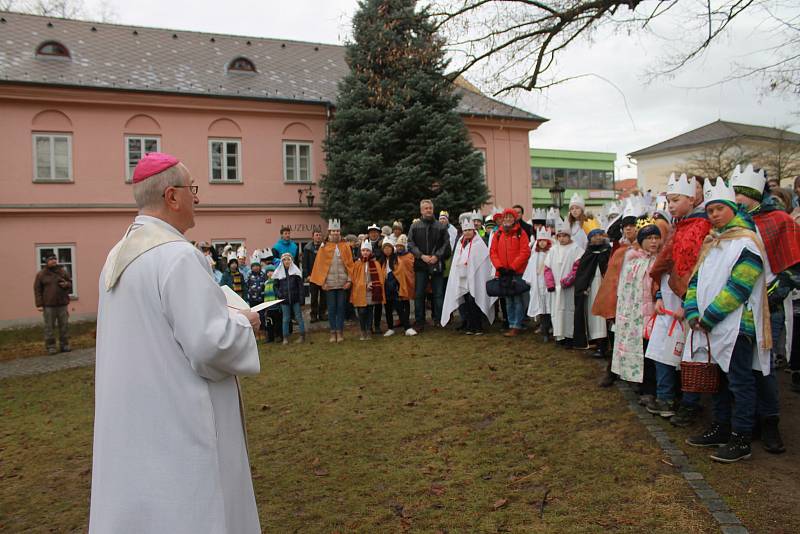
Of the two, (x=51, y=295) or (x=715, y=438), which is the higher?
(x=51, y=295)

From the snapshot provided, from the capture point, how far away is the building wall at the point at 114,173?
2228 centimetres

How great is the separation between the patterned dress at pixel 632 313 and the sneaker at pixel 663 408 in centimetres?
38

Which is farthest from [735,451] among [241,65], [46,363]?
[241,65]

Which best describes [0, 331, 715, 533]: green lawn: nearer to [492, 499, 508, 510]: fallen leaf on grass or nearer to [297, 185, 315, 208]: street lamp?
[492, 499, 508, 510]: fallen leaf on grass

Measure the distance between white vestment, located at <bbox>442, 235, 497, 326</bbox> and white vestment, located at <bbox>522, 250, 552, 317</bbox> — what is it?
1.01 m

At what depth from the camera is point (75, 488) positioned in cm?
559

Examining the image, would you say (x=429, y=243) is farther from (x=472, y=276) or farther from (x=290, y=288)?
(x=290, y=288)

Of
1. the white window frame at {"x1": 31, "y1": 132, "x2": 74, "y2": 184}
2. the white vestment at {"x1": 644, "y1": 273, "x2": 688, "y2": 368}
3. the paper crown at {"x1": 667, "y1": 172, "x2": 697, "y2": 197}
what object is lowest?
the white vestment at {"x1": 644, "y1": 273, "x2": 688, "y2": 368}

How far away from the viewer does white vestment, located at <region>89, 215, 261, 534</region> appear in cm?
262

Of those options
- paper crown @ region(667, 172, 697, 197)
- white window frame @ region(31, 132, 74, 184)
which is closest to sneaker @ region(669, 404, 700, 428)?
paper crown @ region(667, 172, 697, 197)

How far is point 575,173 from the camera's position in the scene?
6806cm

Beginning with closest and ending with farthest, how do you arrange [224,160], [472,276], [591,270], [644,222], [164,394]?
[164,394] → [644,222] → [591,270] → [472,276] → [224,160]

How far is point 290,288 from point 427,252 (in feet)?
9.28

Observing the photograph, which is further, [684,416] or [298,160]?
[298,160]
